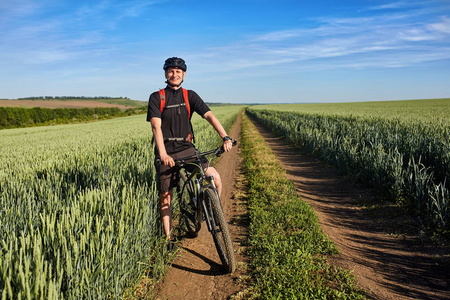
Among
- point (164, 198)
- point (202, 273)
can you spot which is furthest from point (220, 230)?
point (164, 198)

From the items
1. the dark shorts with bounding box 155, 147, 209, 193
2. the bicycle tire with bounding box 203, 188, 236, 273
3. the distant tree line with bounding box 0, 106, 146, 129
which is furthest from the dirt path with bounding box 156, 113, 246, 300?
the distant tree line with bounding box 0, 106, 146, 129

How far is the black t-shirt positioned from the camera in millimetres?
3170

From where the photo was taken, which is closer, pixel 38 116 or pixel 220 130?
pixel 220 130

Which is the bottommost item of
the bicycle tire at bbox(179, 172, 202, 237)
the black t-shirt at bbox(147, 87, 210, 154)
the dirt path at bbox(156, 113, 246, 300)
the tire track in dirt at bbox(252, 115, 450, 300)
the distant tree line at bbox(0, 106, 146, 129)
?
the dirt path at bbox(156, 113, 246, 300)

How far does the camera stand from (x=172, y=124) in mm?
3287

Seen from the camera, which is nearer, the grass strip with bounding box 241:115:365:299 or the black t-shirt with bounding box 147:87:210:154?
the grass strip with bounding box 241:115:365:299

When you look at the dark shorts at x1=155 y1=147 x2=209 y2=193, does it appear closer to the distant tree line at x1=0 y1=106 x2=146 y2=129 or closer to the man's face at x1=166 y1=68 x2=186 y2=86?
the man's face at x1=166 y1=68 x2=186 y2=86

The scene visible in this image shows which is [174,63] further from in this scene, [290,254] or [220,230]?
[290,254]

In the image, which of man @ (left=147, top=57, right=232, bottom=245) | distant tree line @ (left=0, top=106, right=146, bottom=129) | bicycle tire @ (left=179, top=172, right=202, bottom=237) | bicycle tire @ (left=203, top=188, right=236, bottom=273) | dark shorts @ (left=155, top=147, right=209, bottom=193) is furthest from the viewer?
distant tree line @ (left=0, top=106, right=146, bottom=129)

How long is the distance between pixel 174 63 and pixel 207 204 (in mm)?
1701

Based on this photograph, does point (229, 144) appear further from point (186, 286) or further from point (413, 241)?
point (413, 241)

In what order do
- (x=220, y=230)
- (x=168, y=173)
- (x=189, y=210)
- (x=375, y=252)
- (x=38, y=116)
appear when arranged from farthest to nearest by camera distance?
(x=38, y=116) < (x=189, y=210) < (x=375, y=252) < (x=168, y=173) < (x=220, y=230)

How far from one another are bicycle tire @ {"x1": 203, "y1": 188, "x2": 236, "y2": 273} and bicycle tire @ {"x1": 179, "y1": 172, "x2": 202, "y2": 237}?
43 centimetres

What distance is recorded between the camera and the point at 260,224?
4.26 meters
